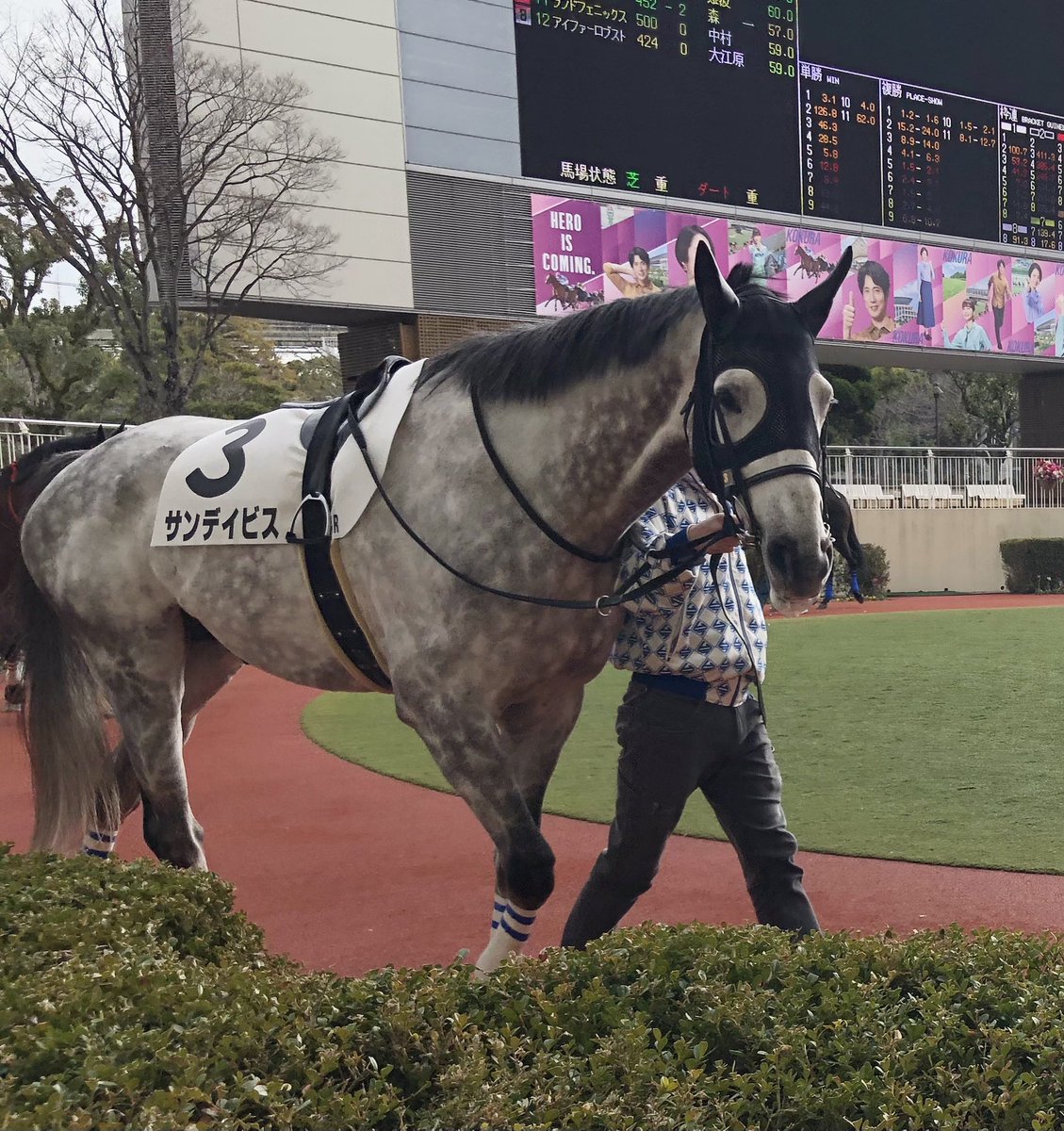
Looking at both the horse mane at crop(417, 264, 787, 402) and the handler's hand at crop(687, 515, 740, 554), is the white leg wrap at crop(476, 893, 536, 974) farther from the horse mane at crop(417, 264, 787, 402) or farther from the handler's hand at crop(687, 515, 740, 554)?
the horse mane at crop(417, 264, 787, 402)

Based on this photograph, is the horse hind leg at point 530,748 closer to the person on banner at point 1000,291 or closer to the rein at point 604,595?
the rein at point 604,595

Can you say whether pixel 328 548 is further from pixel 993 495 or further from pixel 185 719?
pixel 993 495

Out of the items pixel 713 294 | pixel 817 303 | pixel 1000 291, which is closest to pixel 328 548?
pixel 713 294

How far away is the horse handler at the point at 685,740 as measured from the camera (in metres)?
2.59

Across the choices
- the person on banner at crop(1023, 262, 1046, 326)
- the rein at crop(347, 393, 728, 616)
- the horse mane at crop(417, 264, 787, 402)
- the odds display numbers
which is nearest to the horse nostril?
the rein at crop(347, 393, 728, 616)

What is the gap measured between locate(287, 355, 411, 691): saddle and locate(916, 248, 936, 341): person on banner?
55.0ft

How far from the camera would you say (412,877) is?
167 inches

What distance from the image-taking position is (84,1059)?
136cm

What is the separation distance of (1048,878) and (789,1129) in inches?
113

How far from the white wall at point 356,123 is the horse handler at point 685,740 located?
11136mm

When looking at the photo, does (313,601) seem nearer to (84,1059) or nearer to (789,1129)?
(84,1059)

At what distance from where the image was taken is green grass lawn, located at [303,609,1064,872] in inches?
176

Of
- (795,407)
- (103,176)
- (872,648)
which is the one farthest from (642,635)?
(103,176)

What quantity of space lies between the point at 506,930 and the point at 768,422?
1.15 m
